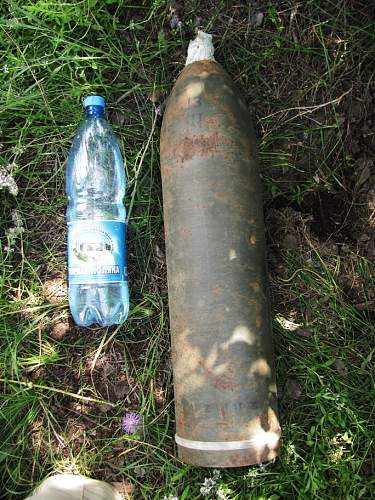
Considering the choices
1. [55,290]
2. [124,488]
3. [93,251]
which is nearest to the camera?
[93,251]

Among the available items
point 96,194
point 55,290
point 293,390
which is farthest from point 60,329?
point 293,390

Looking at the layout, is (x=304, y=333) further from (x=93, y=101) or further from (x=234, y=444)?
(x=93, y=101)

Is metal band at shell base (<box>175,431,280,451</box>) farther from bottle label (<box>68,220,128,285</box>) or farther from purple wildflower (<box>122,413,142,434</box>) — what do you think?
bottle label (<box>68,220,128,285</box>)

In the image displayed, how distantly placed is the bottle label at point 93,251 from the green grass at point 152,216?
0.70 ft

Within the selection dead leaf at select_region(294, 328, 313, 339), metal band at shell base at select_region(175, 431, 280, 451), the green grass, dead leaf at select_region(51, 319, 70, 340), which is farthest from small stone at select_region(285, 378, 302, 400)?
dead leaf at select_region(51, 319, 70, 340)

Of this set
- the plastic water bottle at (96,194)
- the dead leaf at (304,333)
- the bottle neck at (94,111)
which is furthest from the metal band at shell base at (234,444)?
the bottle neck at (94,111)

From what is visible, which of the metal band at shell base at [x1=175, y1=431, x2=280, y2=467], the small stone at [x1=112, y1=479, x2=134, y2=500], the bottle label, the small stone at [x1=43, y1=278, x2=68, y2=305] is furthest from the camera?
the small stone at [x1=43, y1=278, x2=68, y2=305]

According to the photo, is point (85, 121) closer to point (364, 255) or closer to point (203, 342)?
point (203, 342)

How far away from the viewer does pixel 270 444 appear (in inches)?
83.5

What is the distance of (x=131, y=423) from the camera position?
2479 millimetres

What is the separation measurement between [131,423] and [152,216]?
38.6 inches

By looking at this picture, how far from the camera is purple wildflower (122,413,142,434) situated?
8.12 ft

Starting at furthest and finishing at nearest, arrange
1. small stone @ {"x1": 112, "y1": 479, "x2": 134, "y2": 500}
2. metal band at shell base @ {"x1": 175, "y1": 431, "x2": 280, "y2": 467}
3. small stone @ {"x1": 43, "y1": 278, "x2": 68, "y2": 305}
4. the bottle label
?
small stone @ {"x1": 43, "y1": 278, "x2": 68, "y2": 305} < small stone @ {"x1": 112, "y1": 479, "x2": 134, "y2": 500} < the bottle label < metal band at shell base @ {"x1": 175, "y1": 431, "x2": 280, "y2": 467}

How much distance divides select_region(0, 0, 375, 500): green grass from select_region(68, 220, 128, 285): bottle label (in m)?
0.21
